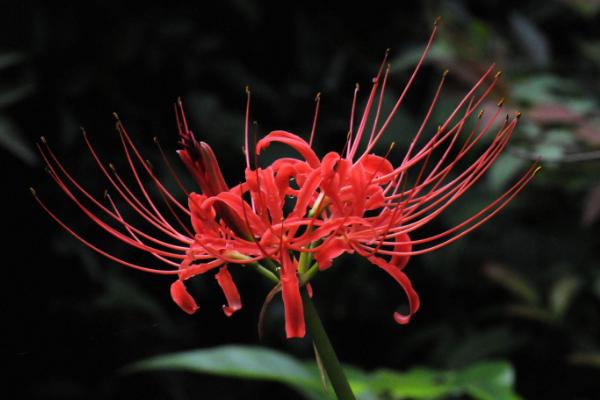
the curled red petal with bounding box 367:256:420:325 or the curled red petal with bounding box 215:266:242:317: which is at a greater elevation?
the curled red petal with bounding box 367:256:420:325

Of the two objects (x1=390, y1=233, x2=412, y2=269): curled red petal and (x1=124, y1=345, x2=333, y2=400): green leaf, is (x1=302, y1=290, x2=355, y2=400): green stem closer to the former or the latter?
(x1=390, y1=233, x2=412, y2=269): curled red petal

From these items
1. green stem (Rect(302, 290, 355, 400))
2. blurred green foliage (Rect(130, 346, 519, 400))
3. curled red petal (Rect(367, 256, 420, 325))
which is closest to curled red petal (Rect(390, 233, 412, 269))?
curled red petal (Rect(367, 256, 420, 325))

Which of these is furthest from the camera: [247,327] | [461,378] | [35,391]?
[247,327]

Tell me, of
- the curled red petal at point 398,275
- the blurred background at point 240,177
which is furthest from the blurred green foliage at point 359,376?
the curled red petal at point 398,275

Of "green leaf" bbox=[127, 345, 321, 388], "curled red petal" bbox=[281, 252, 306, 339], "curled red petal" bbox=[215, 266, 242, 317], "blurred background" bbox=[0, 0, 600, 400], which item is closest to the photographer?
"curled red petal" bbox=[281, 252, 306, 339]

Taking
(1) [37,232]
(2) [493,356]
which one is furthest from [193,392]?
(2) [493,356]

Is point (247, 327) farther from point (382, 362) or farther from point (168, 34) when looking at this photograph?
point (168, 34)

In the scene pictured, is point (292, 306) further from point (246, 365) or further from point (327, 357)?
point (246, 365)
